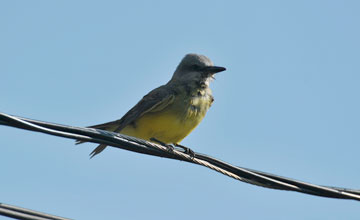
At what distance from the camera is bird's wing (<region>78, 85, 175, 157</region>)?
879 centimetres

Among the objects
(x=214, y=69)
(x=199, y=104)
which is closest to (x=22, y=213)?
(x=199, y=104)

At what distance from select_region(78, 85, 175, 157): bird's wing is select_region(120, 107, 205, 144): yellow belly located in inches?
4.1

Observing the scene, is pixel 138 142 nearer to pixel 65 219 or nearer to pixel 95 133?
pixel 95 133

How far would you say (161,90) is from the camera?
915 cm

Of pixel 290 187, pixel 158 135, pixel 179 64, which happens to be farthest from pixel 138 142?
pixel 179 64

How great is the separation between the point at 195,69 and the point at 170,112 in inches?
48.5

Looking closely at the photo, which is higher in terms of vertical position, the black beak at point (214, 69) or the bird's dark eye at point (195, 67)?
the bird's dark eye at point (195, 67)

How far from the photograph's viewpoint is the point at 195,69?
381 inches

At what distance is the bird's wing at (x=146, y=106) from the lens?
8789 mm

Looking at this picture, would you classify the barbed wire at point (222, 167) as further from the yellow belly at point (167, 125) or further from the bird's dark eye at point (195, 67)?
the bird's dark eye at point (195, 67)

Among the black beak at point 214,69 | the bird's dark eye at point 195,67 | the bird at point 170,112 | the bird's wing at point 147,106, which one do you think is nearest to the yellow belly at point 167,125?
the bird at point 170,112

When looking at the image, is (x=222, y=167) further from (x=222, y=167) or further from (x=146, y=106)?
(x=146, y=106)

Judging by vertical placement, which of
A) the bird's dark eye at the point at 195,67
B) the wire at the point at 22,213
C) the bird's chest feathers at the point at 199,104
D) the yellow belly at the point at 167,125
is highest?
the bird's dark eye at the point at 195,67

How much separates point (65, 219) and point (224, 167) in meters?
1.65
